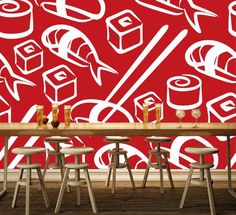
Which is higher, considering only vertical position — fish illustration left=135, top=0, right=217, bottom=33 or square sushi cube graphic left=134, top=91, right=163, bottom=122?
fish illustration left=135, top=0, right=217, bottom=33

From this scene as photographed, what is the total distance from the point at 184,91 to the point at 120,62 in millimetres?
962

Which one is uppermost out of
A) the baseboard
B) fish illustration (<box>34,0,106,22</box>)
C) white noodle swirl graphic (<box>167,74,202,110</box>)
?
fish illustration (<box>34,0,106,22</box>)

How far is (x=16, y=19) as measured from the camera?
611cm

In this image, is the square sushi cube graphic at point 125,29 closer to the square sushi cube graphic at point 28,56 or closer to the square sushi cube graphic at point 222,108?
the square sushi cube graphic at point 28,56

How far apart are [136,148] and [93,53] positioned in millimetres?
1428

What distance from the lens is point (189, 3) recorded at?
6.10 meters

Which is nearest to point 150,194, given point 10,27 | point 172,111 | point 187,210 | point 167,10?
point 187,210

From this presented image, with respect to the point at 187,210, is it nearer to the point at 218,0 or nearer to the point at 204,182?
the point at 204,182

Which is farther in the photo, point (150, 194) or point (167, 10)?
point (167, 10)

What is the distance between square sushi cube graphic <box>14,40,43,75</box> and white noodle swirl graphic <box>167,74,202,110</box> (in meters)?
1.81

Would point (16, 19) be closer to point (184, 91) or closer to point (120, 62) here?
point (120, 62)

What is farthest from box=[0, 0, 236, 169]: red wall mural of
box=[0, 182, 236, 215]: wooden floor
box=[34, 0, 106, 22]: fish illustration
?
box=[0, 182, 236, 215]: wooden floor

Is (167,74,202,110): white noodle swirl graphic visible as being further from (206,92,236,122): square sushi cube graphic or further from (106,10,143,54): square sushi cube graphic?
(106,10,143,54): square sushi cube graphic

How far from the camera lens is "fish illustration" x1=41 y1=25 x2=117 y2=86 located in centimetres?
612
